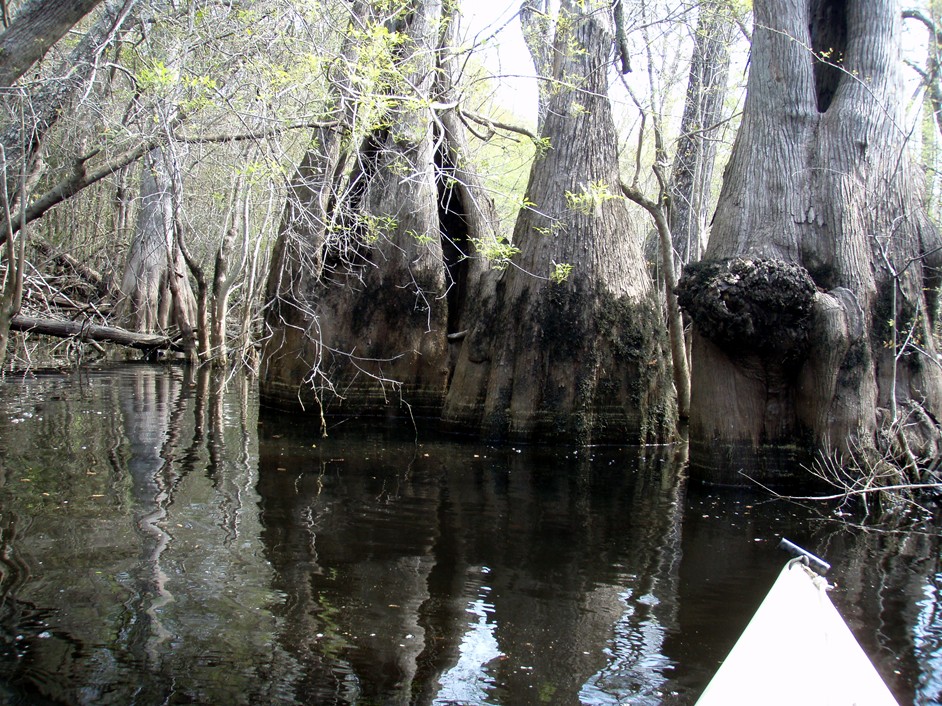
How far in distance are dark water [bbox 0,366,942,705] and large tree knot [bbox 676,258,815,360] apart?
1.49 metres

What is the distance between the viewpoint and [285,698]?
3846 millimetres

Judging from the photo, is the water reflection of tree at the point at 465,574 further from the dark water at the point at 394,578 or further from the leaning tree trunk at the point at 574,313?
the leaning tree trunk at the point at 574,313

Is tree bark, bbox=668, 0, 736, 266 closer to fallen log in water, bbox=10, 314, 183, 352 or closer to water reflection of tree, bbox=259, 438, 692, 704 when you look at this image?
water reflection of tree, bbox=259, 438, 692, 704

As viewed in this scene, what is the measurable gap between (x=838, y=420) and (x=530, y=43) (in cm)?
759

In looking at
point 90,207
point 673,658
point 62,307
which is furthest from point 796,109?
point 90,207

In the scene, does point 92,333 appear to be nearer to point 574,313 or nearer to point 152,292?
point 152,292

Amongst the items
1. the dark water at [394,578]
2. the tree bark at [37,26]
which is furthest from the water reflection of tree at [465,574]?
the tree bark at [37,26]

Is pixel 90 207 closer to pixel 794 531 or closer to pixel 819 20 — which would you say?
pixel 819 20

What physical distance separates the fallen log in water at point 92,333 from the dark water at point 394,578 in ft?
23.1

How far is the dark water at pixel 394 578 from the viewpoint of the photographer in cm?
409

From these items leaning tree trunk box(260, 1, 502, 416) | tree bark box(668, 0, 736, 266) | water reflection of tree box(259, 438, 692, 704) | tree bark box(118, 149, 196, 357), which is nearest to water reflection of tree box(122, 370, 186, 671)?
water reflection of tree box(259, 438, 692, 704)

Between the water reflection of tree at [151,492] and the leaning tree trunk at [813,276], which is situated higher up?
the leaning tree trunk at [813,276]

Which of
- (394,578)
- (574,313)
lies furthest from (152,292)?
(394,578)

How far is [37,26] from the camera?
5395 millimetres
